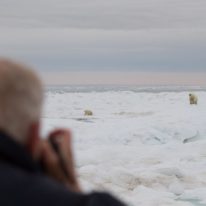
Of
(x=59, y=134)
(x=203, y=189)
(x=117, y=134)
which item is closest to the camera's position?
(x=59, y=134)

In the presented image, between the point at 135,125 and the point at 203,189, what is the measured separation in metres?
7.59

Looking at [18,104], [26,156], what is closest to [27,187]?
[26,156]

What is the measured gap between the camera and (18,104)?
1380mm

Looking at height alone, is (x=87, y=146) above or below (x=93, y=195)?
above

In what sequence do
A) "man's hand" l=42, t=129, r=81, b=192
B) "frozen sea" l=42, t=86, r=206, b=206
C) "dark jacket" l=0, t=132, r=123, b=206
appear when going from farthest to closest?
"frozen sea" l=42, t=86, r=206, b=206 → "man's hand" l=42, t=129, r=81, b=192 → "dark jacket" l=0, t=132, r=123, b=206

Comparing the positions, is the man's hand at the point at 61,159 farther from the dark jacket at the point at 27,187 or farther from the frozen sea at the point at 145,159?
the frozen sea at the point at 145,159

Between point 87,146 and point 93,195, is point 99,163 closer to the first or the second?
point 87,146

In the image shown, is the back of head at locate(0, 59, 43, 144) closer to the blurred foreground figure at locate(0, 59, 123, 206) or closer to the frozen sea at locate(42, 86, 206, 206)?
the blurred foreground figure at locate(0, 59, 123, 206)

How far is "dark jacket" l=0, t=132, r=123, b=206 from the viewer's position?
1317mm

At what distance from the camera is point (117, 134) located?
16.6 metres

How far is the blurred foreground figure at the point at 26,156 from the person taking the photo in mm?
1325

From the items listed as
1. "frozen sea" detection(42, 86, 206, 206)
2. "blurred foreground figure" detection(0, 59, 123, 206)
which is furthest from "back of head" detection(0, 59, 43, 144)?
"frozen sea" detection(42, 86, 206, 206)

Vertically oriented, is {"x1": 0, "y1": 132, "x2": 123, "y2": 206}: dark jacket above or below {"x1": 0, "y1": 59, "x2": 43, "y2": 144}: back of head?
below

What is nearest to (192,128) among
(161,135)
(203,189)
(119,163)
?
(161,135)
